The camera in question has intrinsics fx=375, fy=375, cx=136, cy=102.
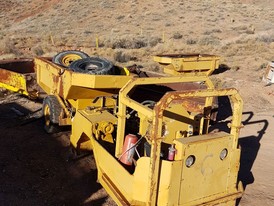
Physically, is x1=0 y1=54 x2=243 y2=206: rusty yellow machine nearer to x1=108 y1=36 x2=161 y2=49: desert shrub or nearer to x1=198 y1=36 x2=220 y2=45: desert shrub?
x1=108 y1=36 x2=161 y2=49: desert shrub

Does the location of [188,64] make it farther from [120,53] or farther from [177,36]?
[177,36]

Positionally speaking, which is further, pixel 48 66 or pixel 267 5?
pixel 267 5

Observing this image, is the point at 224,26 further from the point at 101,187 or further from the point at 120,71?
the point at 101,187

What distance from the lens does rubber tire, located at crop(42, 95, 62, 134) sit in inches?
323

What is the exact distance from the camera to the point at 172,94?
425 cm

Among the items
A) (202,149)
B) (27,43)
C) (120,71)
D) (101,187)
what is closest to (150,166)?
(202,149)

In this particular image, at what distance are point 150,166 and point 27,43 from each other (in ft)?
77.6

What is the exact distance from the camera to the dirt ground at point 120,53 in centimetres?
630

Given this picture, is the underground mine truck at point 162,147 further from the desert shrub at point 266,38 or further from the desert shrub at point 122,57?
the desert shrub at point 266,38

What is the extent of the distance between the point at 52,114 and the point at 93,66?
140 centimetres

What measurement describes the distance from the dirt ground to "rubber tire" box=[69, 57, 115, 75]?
5.10 feet

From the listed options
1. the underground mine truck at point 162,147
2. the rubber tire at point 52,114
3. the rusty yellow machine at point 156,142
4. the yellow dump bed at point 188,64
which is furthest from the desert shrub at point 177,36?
the underground mine truck at point 162,147

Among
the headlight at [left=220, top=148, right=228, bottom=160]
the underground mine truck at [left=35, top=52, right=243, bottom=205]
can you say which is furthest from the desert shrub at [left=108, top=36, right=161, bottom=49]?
the headlight at [left=220, top=148, right=228, bottom=160]

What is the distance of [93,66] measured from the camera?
841cm
